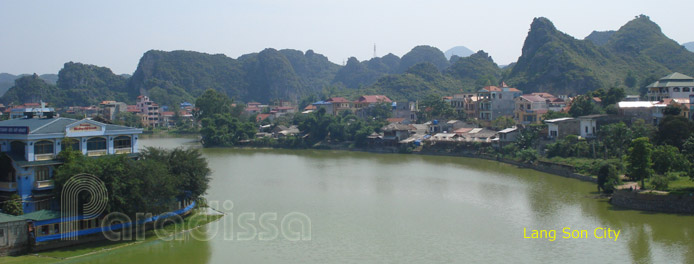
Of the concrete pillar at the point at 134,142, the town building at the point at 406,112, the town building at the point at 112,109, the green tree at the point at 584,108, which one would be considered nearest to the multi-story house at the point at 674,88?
the green tree at the point at 584,108

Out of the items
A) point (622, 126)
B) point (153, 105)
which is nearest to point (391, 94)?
point (153, 105)

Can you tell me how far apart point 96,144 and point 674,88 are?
22.3 meters

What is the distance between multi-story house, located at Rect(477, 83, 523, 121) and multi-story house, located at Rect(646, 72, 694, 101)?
20.1 ft

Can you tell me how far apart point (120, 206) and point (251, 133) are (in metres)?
20.9

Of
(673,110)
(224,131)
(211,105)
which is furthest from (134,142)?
(211,105)

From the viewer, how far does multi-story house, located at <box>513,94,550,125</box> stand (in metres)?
25.5

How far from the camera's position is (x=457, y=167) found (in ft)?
67.3

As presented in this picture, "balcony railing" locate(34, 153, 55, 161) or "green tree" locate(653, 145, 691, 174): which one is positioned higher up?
"balcony railing" locate(34, 153, 55, 161)

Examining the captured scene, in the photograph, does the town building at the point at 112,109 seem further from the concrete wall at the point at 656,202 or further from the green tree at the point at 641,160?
Result: the concrete wall at the point at 656,202

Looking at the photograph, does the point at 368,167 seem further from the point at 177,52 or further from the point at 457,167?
the point at 177,52

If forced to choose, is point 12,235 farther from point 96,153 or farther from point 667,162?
point 667,162

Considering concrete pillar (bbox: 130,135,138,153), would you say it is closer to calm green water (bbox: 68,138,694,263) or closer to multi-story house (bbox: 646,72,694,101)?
calm green water (bbox: 68,138,694,263)

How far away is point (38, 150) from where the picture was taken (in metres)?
10.5

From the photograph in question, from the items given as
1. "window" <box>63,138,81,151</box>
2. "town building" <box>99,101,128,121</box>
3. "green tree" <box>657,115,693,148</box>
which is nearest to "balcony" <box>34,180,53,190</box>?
"window" <box>63,138,81,151</box>
